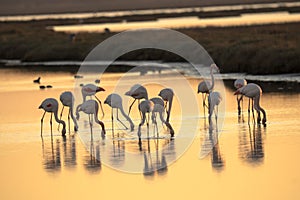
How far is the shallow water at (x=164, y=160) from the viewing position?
1442cm

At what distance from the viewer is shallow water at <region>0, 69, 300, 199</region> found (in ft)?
47.3

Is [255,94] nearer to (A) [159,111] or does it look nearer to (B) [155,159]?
(A) [159,111]

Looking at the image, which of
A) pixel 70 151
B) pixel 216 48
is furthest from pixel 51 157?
pixel 216 48

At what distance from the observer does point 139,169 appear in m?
16.3

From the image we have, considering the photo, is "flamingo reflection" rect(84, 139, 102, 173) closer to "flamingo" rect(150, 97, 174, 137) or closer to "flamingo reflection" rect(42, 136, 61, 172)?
"flamingo reflection" rect(42, 136, 61, 172)

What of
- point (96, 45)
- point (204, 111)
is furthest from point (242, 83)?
point (96, 45)

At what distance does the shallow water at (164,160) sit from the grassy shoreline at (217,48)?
24.6 ft

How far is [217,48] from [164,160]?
21.1 metres

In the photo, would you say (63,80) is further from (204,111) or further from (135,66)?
(204,111)

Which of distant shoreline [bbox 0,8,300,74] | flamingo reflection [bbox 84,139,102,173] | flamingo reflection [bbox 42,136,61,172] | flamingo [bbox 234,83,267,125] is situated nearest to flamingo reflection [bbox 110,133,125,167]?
flamingo reflection [bbox 84,139,102,173]

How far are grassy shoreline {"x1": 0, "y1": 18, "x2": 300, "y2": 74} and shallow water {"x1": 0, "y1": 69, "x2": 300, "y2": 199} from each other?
24.6 ft

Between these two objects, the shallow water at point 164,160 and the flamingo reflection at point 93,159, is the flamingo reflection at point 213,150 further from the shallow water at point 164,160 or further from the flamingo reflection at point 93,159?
the flamingo reflection at point 93,159

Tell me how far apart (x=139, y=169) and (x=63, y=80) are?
716 inches

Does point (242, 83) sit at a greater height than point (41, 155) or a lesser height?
greater
